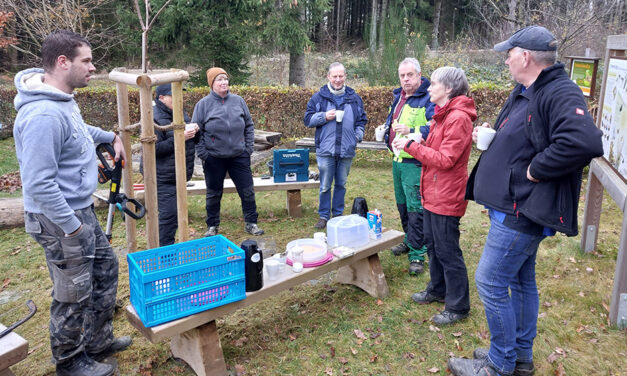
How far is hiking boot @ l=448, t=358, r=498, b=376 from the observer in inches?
114

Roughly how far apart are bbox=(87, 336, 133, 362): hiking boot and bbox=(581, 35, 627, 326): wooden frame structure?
3.80 metres

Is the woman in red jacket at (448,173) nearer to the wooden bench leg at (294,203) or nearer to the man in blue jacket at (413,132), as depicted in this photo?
the man in blue jacket at (413,132)

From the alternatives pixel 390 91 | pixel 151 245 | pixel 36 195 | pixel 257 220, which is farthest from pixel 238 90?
pixel 36 195

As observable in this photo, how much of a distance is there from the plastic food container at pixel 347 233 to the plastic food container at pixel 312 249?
0.20m

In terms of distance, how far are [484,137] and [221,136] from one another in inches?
131

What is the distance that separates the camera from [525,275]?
2863mm

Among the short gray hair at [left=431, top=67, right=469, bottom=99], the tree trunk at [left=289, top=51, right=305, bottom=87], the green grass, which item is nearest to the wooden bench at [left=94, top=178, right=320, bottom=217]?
the green grass

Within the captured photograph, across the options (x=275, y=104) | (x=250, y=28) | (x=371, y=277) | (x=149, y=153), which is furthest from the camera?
(x=250, y=28)

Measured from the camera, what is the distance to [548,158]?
2.33 meters

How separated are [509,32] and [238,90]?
878 cm

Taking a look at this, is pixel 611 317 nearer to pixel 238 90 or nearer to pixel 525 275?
pixel 525 275

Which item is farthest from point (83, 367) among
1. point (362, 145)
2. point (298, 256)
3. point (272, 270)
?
point (362, 145)

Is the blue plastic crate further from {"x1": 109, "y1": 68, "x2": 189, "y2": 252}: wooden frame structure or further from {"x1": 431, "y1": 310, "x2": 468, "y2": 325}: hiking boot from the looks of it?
{"x1": 431, "y1": 310, "x2": 468, "y2": 325}: hiking boot

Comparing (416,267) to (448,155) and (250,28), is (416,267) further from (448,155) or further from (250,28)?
(250,28)
